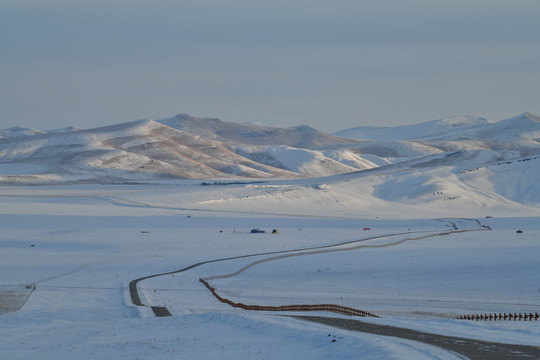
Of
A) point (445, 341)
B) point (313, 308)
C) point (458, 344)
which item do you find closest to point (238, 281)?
point (313, 308)

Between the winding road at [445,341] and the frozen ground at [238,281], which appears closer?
the winding road at [445,341]

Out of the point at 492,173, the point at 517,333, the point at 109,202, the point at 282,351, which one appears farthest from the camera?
the point at 492,173

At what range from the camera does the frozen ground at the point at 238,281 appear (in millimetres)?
20688

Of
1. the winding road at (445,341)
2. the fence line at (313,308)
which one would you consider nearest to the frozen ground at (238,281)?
the winding road at (445,341)

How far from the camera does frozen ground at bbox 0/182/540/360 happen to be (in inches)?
814

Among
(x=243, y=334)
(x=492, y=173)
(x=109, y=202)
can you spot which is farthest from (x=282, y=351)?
(x=492, y=173)

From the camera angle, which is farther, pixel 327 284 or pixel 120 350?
pixel 327 284

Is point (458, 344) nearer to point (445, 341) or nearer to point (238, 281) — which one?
point (445, 341)

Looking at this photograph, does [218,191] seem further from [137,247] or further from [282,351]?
[282,351]

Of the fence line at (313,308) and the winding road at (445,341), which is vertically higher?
the winding road at (445,341)

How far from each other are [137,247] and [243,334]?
3515 cm

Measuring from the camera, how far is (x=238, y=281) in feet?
133

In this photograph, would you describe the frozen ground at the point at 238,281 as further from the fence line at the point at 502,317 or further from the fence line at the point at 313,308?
the fence line at the point at 313,308

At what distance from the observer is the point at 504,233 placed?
63.8m
